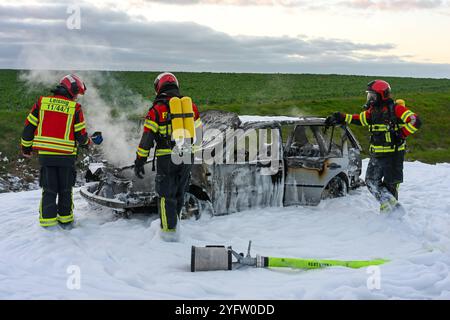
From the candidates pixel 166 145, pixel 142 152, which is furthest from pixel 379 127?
pixel 142 152

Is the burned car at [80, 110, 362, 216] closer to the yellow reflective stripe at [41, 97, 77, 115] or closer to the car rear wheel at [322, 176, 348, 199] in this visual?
the car rear wheel at [322, 176, 348, 199]

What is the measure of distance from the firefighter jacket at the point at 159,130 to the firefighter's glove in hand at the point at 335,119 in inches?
123

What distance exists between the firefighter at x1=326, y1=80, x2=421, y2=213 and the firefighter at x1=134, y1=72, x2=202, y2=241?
122 inches

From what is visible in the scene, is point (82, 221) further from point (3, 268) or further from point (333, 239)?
point (333, 239)

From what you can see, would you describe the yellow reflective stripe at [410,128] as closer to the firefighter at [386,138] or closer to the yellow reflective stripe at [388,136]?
the firefighter at [386,138]

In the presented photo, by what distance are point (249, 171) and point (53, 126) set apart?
2912 mm

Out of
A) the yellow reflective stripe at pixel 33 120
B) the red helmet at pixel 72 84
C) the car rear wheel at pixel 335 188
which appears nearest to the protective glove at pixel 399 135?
the car rear wheel at pixel 335 188

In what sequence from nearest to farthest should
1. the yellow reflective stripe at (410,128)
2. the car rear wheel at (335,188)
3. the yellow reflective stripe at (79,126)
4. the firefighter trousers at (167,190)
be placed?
the firefighter trousers at (167,190)
the yellow reflective stripe at (79,126)
the yellow reflective stripe at (410,128)
the car rear wheel at (335,188)

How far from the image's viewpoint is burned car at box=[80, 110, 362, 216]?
24.2ft

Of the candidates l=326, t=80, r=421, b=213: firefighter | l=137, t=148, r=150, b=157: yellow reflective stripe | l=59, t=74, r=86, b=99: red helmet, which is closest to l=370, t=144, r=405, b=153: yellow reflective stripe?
l=326, t=80, r=421, b=213: firefighter

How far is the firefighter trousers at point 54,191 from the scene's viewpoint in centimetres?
677

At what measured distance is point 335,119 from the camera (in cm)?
847
